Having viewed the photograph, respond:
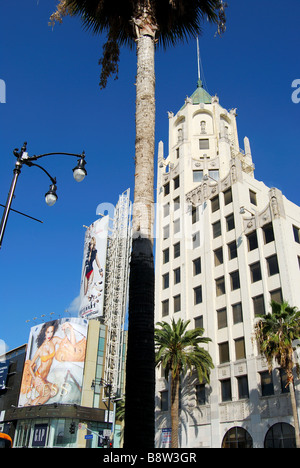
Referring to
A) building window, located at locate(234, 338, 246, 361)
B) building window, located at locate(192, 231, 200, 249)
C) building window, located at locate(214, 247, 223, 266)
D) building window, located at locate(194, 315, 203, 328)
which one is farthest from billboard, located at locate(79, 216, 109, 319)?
building window, located at locate(234, 338, 246, 361)

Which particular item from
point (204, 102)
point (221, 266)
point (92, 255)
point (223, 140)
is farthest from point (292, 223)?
point (92, 255)

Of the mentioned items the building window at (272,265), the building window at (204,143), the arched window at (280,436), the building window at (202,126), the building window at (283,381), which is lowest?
the arched window at (280,436)

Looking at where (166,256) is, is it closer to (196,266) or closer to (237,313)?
(196,266)

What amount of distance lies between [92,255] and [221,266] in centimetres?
3817

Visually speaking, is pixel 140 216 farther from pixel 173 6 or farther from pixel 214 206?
pixel 214 206

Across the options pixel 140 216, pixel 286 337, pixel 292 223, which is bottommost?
pixel 140 216

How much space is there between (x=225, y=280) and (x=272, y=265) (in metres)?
6.02

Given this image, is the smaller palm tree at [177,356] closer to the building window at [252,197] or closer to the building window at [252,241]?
the building window at [252,241]

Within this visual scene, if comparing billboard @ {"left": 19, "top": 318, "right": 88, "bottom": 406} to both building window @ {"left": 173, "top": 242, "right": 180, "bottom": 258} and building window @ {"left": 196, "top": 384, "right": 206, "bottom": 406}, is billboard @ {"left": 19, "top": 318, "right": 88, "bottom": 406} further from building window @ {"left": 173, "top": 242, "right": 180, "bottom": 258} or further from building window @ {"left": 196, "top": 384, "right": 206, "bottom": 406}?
building window @ {"left": 196, "top": 384, "right": 206, "bottom": 406}

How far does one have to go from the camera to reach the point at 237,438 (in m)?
35.9

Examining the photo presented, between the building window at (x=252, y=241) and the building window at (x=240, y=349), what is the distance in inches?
379

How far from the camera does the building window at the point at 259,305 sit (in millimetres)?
38316

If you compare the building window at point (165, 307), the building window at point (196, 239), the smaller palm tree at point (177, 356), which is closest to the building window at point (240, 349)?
the smaller palm tree at point (177, 356)

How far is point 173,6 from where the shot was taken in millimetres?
12688
